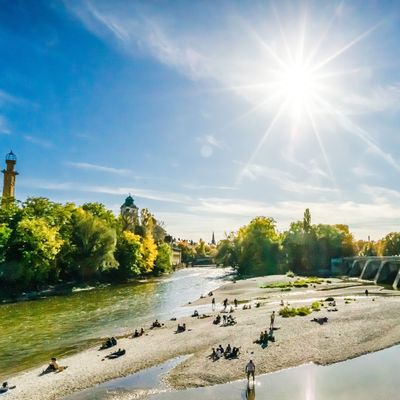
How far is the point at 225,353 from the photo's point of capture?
27.7m

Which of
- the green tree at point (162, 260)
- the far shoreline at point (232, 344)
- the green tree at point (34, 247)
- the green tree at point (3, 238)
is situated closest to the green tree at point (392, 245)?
the green tree at point (162, 260)

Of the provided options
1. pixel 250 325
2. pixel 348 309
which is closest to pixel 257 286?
pixel 348 309

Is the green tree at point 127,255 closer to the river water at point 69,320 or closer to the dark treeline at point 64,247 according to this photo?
the dark treeline at point 64,247

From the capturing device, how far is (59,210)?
83.5 m

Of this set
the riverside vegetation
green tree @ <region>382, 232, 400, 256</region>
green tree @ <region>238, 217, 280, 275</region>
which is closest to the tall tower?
the riverside vegetation

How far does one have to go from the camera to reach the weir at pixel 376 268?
86.6 metres

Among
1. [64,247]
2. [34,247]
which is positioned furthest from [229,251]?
[34,247]

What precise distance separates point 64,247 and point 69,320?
118 ft

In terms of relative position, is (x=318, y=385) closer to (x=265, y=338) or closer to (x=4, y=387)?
(x=265, y=338)

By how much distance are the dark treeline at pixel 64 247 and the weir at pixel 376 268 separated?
6019 cm

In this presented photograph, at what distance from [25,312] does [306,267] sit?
295 ft

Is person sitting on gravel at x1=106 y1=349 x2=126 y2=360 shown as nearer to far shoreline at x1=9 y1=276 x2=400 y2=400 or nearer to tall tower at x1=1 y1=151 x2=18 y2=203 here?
far shoreline at x1=9 y1=276 x2=400 y2=400

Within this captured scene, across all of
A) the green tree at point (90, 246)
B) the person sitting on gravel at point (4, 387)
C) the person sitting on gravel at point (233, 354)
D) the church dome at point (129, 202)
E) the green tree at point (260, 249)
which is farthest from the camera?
the church dome at point (129, 202)

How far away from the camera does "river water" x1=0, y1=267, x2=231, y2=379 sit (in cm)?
3188
